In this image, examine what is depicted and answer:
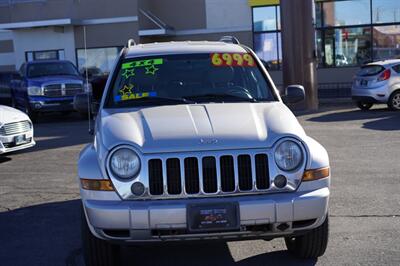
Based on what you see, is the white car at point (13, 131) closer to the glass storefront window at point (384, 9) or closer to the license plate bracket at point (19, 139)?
the license plate bracket at point (19, 139)

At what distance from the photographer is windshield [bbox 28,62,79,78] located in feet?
60.8

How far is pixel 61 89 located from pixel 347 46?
565 inches

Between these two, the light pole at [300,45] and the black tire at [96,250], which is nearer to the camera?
the black tire at [96,250]

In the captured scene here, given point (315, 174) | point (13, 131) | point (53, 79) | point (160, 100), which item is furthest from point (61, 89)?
point (315, 174)

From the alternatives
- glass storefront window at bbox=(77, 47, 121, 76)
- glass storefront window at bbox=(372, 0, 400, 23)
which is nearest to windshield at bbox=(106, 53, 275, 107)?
glass storefront window at bbox=(77, 47, 121, 76)

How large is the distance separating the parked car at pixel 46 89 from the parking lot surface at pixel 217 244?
5430mm

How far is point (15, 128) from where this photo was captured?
35.6 ft

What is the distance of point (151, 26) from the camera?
27.4 m

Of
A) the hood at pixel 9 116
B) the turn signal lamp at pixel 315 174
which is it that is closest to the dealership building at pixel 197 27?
the hood at pixel 9 116

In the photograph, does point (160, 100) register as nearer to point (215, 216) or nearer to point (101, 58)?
point (215, 216)

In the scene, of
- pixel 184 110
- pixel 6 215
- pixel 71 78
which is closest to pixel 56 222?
pixel 6 215

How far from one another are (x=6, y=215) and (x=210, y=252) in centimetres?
283

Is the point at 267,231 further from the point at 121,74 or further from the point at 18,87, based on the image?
the point at 18,87

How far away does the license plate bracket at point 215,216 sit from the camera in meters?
4.40
